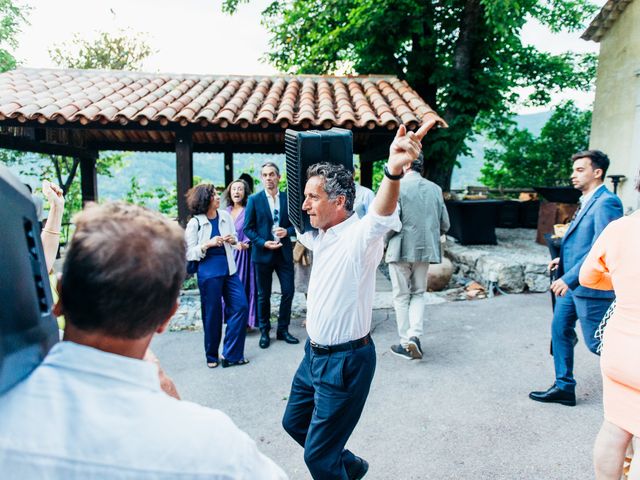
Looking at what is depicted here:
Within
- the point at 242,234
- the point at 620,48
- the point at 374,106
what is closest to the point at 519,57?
the point at 620,48

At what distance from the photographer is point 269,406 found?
371cm

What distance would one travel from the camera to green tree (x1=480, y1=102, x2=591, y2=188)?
16.2m

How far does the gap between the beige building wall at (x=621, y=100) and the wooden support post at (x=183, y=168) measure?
25.1ft

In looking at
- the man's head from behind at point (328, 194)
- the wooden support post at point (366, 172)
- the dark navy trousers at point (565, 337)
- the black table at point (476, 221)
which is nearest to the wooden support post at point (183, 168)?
the wooden support post at point (366, 172)

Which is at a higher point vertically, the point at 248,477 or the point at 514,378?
the point at 248,477

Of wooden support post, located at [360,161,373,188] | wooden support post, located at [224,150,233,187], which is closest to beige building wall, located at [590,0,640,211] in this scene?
wooden support post, located at [360,161,373,188]

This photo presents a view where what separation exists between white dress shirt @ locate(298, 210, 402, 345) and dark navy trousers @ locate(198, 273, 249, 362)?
7.73ft

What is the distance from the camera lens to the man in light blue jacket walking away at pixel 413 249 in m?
4.70

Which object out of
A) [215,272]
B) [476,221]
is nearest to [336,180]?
[215,272]

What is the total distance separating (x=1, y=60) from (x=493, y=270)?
64.9ft

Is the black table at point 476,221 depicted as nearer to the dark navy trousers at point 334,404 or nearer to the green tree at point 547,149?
the green tree at point 547,149

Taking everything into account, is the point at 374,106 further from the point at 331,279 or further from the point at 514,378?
the point at 331,279

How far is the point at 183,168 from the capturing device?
7.02 m

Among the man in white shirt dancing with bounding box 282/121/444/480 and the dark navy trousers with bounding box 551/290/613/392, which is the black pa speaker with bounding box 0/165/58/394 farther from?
the dark navy trousers with bounding box 551/290/613/392
